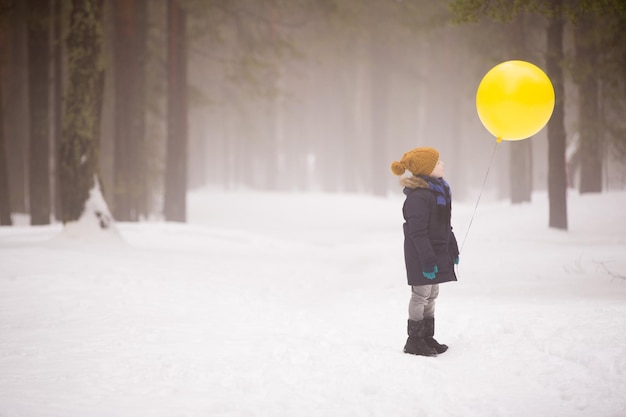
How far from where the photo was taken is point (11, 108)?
690 inches

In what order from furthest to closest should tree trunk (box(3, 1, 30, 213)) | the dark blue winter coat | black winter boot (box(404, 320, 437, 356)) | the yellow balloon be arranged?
tree trunk (box(3, 1, 30, 213))
the yellow balloon
black winter boot (box(404, 320, 437, 356))
the dark blue winter coat

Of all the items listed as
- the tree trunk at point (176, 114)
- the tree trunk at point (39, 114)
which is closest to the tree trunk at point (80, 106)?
the tree trunk at point (39, 114)

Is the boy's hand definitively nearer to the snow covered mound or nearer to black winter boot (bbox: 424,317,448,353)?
black winter boot (bbox: 424,317,448,353)

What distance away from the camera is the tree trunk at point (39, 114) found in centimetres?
1373

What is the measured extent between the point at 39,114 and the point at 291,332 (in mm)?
11091

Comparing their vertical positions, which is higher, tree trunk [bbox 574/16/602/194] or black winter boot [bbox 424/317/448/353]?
Result: tree trunk [bbox 574/16/602/194]

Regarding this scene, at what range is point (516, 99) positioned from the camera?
6.40 meters

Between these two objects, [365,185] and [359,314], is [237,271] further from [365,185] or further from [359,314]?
[365,185]

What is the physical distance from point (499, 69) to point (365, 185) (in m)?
31.5

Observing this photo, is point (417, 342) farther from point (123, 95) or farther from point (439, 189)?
point (123, 95)

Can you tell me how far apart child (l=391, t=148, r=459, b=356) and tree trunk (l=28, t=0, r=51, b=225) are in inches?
465

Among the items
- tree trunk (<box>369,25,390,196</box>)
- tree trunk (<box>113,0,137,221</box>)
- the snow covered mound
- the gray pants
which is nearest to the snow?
the snow covered mound

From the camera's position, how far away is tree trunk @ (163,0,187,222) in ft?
51.6

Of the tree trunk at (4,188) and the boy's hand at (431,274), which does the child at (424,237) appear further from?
the tree trunk at (4,188)
